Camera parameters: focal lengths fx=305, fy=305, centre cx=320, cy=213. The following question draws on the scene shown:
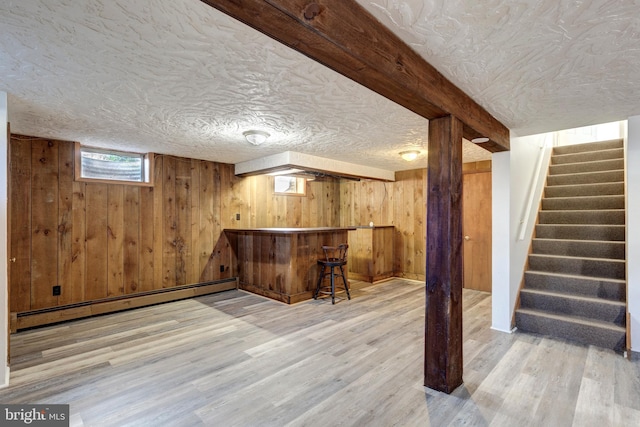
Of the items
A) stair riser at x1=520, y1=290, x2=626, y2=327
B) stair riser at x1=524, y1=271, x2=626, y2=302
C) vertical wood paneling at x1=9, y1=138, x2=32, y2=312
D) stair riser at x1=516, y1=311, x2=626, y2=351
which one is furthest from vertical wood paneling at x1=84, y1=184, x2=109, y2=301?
stair riser at x1=524, y1=271, x2=626, y2=302

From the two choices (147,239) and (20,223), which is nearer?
(20,223)

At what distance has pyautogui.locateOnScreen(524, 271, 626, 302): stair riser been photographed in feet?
10.5

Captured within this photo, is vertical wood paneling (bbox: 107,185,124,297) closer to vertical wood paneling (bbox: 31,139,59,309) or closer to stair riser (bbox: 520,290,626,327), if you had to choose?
vertical wood paneling (bbox: 31,139,59,309)

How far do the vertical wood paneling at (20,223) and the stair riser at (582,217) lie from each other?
663 cm

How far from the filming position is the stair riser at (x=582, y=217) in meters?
3.86

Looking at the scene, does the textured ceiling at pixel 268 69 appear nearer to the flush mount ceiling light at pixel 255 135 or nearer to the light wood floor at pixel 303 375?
the flush mount ceiling light at pixel 255 135

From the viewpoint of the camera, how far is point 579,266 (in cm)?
359

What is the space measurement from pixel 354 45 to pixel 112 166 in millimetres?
4206

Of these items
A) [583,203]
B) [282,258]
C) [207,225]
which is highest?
[583,203]

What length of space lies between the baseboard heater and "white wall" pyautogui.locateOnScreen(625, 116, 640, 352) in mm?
5107

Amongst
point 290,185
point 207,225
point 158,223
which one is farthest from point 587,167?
point 158,223

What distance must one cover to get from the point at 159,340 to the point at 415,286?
4.08 m

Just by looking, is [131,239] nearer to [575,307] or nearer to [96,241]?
[96,241]

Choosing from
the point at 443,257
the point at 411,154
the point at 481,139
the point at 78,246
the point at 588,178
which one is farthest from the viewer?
the point at 588,178
